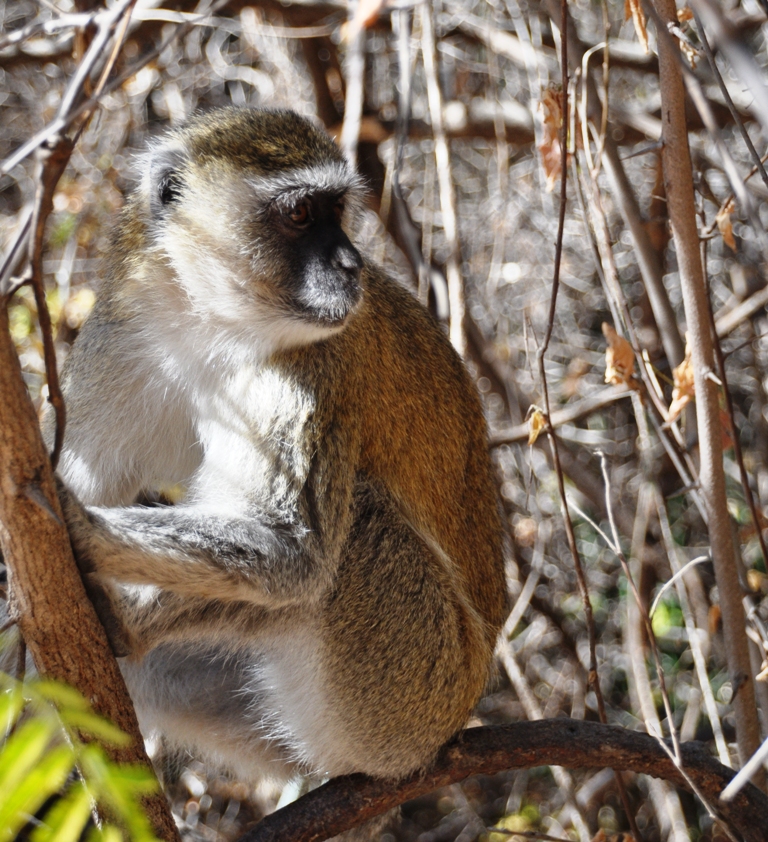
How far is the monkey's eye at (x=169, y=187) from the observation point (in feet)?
10.0

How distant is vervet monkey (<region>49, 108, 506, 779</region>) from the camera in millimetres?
2812

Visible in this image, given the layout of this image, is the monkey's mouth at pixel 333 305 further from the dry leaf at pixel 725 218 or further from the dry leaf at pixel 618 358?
the dry leaf at pixel 725 218

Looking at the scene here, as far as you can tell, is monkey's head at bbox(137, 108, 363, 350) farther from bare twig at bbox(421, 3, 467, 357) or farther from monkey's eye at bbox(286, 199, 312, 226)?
bare twig at bbox(421, 3, 467, 357)

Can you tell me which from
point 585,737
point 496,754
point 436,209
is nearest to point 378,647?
point 496,754

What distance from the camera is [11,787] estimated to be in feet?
3.27

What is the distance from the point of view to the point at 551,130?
3250mm

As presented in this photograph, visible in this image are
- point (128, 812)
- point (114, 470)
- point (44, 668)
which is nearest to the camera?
point (128, 812)

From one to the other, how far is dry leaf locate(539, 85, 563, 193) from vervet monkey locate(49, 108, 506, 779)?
69cm

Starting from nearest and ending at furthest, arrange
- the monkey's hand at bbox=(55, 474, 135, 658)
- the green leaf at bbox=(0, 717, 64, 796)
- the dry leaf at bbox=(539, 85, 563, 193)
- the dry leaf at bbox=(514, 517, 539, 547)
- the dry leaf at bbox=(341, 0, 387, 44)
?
the green leaf at bbox=(0, 717, 64, 796)
the monkey's hand at bbox=(55, 474, 135, 658)
the dry leaf at bbox=(539, 85, 563, 193)
the dry leaf at bbox=(341, 0, 387, 44)
the dry leaf at bbox=(514, 517, 539, 547)

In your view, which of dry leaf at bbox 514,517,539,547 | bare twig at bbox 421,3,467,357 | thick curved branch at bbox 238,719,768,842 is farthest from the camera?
dry leaf at bbox 514,517,539,547

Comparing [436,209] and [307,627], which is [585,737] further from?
[436,209]

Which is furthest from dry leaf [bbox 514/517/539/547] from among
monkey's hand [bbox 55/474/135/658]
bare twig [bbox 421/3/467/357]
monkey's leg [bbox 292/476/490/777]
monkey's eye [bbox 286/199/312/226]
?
monkey's hand [bbox 55/474/135/658]

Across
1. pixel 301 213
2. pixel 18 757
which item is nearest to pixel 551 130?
pixel 301 213

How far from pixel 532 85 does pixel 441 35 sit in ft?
4.55
